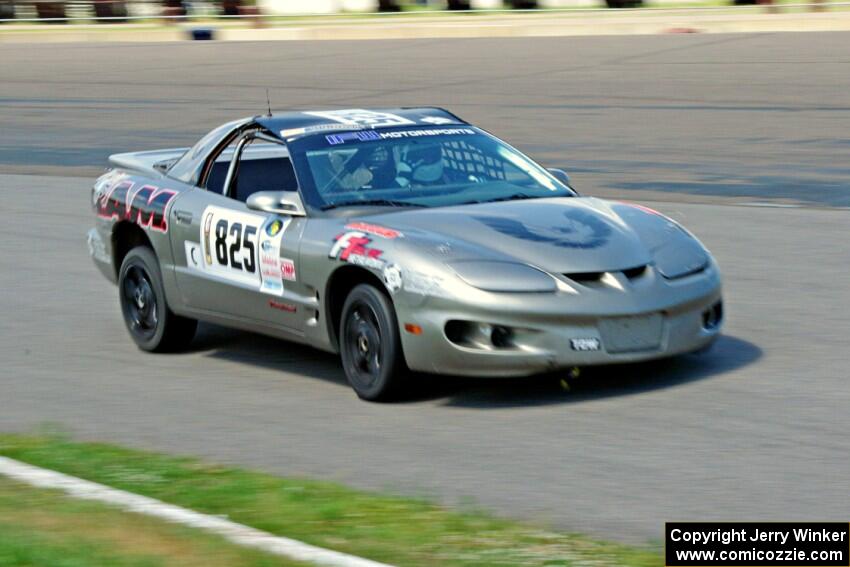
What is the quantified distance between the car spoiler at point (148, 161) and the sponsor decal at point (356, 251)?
7.20 feet

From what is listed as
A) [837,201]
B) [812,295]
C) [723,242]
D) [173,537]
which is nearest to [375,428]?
[173,537]

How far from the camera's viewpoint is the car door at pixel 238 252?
8.05 metres

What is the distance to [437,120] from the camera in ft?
29.0

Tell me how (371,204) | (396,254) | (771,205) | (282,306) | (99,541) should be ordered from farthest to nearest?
(771,205)
(282,306)
(371,204)
(396,254)
(99,541)

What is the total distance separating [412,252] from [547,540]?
7.99 ft

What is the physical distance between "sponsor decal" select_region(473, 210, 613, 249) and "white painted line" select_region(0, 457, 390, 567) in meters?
2.47

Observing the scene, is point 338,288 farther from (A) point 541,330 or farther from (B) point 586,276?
(B) point 586,276

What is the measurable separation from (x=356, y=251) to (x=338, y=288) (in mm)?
356

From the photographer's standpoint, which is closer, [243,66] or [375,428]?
[375,428]

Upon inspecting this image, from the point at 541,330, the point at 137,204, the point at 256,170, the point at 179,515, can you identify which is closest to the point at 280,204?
the point at 256,170

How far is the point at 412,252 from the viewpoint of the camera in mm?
7301

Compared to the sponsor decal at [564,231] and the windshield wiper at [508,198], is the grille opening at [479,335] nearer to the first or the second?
the sponsor decal at [564,231]

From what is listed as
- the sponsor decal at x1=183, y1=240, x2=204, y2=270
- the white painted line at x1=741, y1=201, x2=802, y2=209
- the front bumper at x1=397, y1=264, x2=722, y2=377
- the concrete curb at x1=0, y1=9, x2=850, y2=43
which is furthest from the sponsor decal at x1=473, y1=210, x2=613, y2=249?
the concrete curb at x1=0, y1=9, x2=850, y2=43

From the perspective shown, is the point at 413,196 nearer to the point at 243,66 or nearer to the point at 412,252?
the point at 412,252
